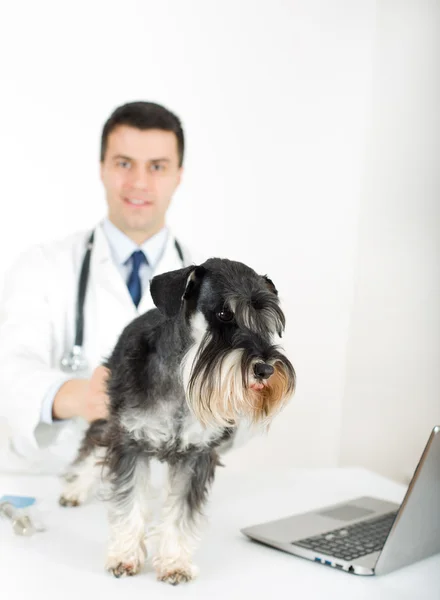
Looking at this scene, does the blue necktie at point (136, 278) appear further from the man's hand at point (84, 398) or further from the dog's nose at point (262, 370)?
the dog's nose at point (262, 370)

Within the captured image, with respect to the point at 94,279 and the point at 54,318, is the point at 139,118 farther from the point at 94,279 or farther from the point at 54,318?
the point at 54,318

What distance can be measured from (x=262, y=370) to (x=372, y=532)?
2.85 feet

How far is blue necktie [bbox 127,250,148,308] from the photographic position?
2.48 m

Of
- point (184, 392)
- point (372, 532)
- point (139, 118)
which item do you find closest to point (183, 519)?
point (184, 392)

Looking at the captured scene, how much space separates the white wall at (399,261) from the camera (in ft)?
10.5

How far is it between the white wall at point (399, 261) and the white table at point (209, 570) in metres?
1.31

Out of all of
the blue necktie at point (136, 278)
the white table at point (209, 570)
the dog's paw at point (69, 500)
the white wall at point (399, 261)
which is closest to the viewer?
the white table at point (209, 570)

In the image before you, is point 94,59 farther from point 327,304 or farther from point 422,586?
point 422,586

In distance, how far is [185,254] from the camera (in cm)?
261

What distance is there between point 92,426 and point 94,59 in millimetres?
1399

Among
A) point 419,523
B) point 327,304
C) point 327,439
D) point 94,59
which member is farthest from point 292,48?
point 419,523

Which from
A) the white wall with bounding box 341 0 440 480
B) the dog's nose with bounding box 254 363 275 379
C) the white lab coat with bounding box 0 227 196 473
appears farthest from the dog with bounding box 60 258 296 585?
the white wall with bounding box 341 0 440 480

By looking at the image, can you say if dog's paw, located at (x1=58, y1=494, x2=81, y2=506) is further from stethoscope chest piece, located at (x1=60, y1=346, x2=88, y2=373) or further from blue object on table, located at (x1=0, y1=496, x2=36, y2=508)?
stethoscope chest piece, located at (x1=60, y1=346, x2=88, y2=373)

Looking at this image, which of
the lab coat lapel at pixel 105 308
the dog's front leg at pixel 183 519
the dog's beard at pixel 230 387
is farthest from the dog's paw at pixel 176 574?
the lab coat lapel at pixel 105 308
